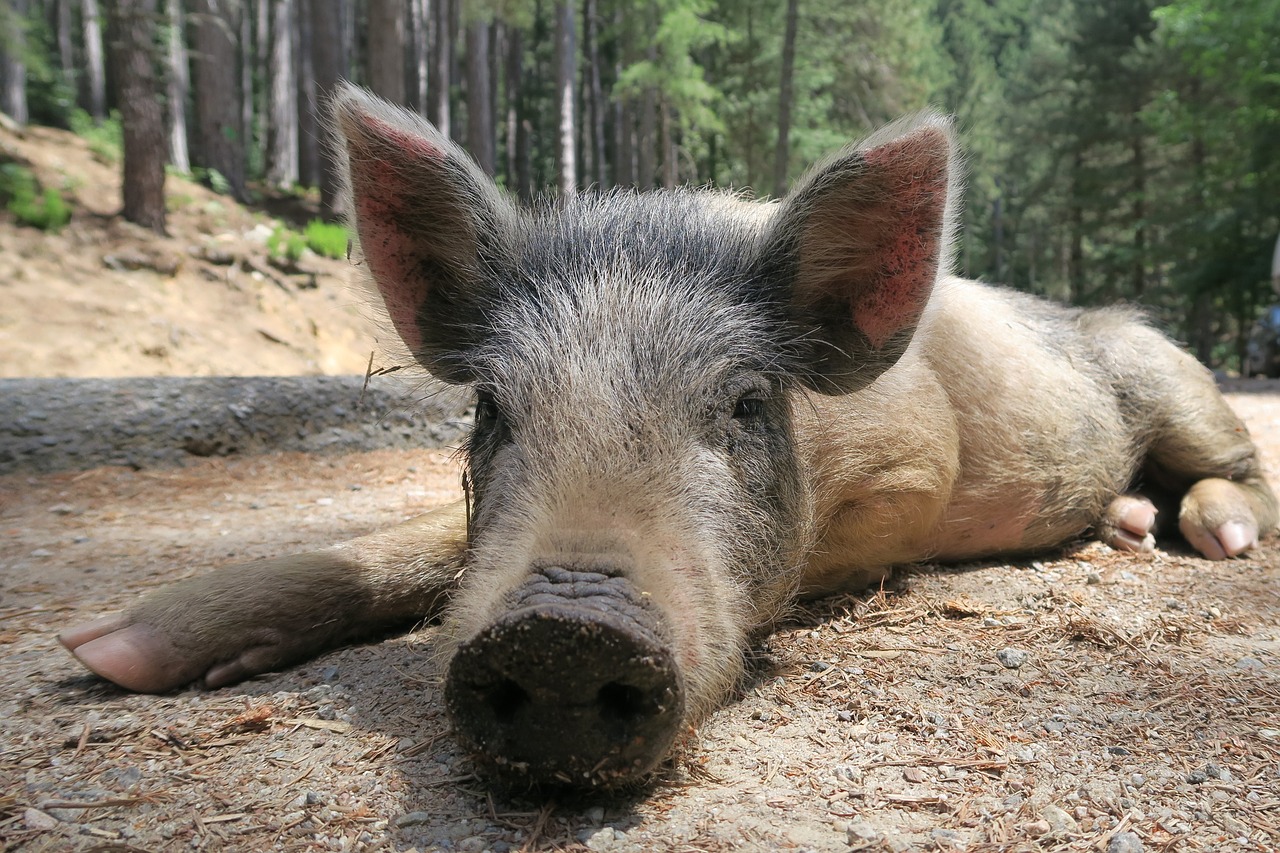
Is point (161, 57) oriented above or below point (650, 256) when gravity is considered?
above

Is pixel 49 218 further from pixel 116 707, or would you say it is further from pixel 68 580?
pixel 116 707

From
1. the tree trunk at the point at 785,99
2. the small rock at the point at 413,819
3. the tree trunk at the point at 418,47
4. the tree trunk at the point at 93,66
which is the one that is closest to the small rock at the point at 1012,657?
the small rock at the point at 413,819

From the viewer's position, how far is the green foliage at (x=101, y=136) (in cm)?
1440

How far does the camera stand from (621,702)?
1.84 meters

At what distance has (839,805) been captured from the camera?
202cm

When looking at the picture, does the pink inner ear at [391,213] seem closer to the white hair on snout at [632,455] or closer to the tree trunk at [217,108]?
the white hair on snout at [632,455]

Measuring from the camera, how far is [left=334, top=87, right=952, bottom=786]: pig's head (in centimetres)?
182

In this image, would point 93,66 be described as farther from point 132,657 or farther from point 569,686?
point 569,686

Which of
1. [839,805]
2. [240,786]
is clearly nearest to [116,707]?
[240,786]

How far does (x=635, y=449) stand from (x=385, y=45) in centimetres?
1369

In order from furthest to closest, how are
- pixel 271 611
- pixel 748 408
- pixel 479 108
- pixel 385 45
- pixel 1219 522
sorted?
pixel 479 108, pixel 385 45, pixel 1219 522, pixel 271 611, pixel 748 408

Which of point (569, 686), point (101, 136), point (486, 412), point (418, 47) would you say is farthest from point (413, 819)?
point (418, 47)

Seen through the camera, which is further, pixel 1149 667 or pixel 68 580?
pixel 68 580

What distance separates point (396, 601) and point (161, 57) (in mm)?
12390
